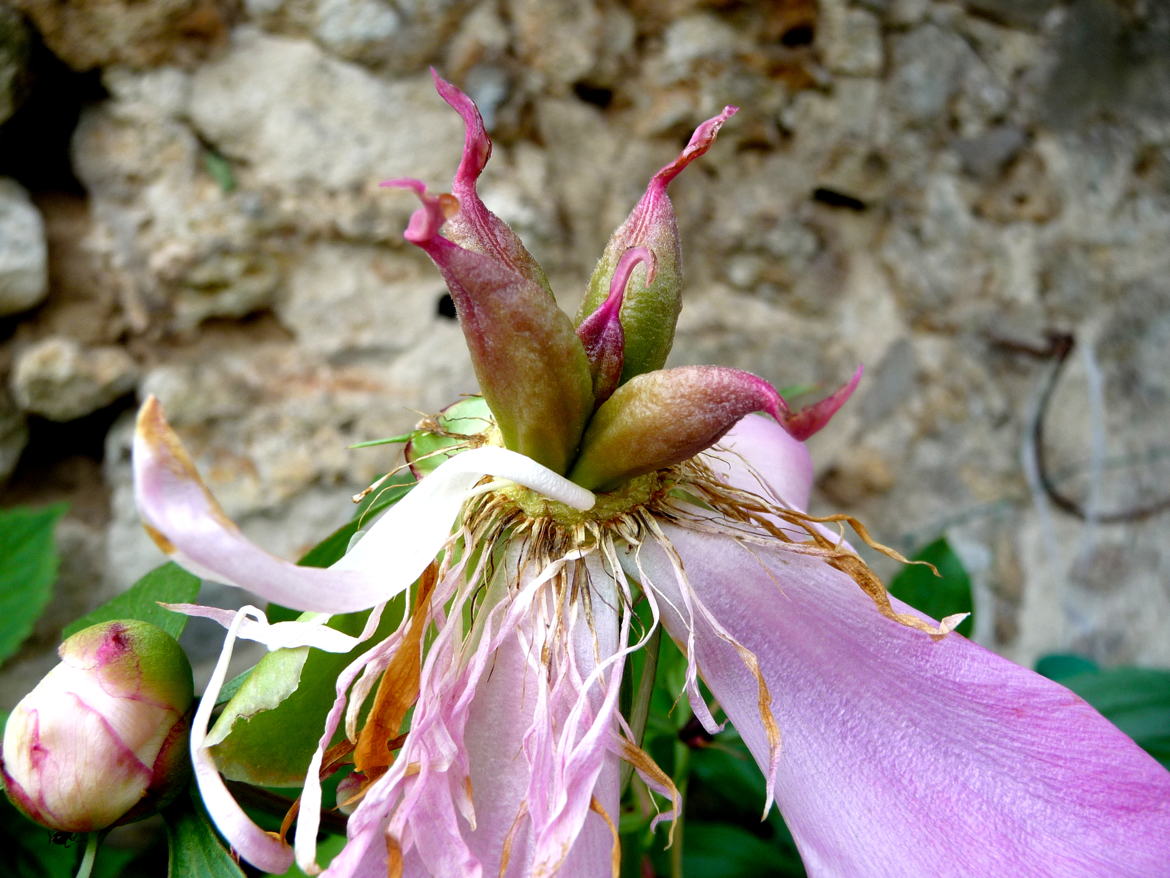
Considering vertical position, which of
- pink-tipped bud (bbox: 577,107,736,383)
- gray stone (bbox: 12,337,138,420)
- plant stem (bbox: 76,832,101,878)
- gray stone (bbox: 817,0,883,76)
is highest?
gray stone (bbox: 817,0,883,76)

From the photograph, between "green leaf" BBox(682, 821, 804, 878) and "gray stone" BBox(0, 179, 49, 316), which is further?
"gray stone" BBox(0, 179, 49, 316)

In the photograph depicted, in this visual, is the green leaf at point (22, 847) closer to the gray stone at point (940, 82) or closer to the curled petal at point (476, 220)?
the curled petal at point (476, 220)

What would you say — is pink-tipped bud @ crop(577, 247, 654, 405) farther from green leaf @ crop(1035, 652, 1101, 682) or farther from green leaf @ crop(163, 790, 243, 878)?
green leaf @ crop(1035, 652, 1101, 682)

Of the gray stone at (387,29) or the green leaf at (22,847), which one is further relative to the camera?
the gray stone at (387,29)

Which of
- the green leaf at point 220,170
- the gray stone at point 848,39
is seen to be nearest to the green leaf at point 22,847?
the green leaf at point 220,170

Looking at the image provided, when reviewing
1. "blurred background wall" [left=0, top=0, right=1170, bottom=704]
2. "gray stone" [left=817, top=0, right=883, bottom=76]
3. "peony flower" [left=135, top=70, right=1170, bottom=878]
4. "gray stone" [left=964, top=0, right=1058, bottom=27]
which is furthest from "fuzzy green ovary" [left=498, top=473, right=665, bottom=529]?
"gray stone" [left=964, top=0, right=1058, bottom=27]

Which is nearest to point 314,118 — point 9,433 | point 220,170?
point 220,170

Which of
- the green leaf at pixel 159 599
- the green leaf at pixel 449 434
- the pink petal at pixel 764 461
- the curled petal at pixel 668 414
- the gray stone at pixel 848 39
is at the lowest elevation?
the green leaf at pixel 159 599

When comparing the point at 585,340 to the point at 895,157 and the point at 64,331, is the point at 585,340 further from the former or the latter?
the point at 895,157
